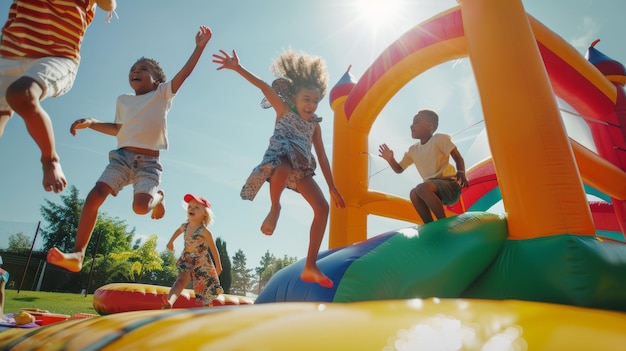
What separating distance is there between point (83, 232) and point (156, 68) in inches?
52.1

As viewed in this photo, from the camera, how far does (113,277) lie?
24.7 metres

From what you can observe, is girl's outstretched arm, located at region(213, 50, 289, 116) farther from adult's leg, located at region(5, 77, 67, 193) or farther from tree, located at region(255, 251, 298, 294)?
tree, located at region(255, 251, 298, 294)

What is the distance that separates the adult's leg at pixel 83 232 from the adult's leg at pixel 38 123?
43 cm

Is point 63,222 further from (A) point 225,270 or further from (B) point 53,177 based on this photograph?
(B) point 53,177

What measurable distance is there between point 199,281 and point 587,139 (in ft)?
17.9

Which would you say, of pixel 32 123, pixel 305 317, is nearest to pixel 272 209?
pixel 32 123

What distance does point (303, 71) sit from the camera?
8.38 ft

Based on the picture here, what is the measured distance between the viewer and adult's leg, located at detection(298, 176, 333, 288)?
2049mm

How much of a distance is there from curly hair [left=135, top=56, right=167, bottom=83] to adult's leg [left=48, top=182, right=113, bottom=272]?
963 mm

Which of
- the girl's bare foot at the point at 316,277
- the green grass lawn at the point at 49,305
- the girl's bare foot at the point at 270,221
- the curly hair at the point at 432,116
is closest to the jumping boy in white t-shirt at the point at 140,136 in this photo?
the girl's bare foot at the point at 270,221

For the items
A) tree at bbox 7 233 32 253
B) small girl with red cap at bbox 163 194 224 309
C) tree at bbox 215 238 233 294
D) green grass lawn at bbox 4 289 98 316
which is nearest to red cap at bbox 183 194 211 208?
small girl with red cap at bbox 163 194 224 309

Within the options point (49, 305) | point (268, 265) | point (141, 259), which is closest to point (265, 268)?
point (268, 265)

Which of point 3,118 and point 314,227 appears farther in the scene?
point 314,227

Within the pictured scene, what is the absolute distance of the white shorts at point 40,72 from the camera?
1841 millimetres
